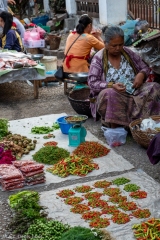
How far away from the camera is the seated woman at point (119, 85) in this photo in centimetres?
572

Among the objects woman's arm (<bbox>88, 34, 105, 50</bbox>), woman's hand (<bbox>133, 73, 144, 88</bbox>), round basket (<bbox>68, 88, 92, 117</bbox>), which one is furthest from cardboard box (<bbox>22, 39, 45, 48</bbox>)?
woman's hand (<bbox>133, 73, 144, 88</bbox>)

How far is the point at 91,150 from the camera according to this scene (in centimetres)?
535

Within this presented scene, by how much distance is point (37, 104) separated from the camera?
7.89 metres

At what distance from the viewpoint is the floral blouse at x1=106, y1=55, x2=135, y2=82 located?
19.7 feet

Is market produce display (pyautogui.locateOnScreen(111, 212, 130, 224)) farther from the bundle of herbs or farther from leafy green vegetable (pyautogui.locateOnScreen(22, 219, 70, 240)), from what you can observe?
the bundle of herbs

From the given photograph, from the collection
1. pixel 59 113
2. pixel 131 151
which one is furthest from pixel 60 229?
pixel 59 113

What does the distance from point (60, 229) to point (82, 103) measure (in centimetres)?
316

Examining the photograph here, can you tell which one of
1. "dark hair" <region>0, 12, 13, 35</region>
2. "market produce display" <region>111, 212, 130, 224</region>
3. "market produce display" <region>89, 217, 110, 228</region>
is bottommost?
"market produce display" <region>111, 212, 130, 224</region>

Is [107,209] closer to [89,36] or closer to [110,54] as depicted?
[110,54]

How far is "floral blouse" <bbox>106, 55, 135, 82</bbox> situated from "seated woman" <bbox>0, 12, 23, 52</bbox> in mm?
3798

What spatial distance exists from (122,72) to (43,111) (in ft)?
6.25

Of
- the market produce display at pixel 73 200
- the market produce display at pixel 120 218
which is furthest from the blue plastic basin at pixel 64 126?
the market produce display at pixel 120 218

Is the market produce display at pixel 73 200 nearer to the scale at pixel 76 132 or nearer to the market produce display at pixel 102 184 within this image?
the market produce display at pixel 102 184

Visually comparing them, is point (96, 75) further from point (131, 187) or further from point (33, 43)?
point (33, 43)
